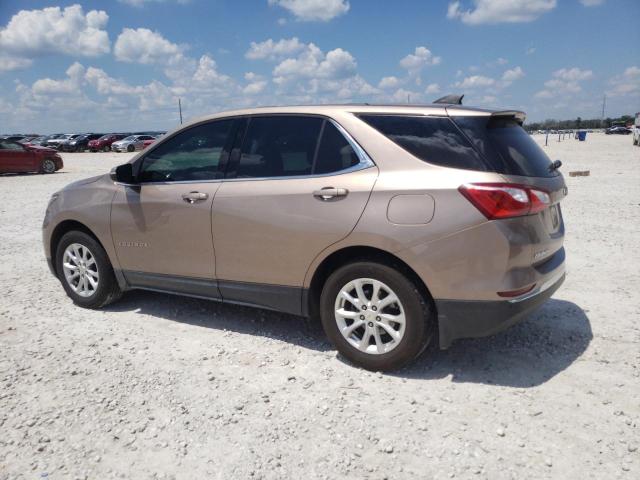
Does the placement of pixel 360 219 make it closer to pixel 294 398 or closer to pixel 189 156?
pixel 294 398

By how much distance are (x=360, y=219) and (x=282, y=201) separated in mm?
645

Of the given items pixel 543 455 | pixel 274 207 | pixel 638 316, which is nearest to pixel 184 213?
pixel 274 207

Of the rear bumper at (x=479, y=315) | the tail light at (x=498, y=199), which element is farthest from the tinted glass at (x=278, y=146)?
the rear bumper at (x=479, y=315)

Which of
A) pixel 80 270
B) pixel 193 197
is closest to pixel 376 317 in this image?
pixel 193 197

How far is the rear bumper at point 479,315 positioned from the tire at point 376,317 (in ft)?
0.42

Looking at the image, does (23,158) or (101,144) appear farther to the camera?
(101,144)

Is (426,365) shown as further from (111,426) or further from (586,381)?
(111,426)

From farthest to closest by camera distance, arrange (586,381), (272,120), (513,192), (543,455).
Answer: (272,120), (586,381), (513,192), (543,455)

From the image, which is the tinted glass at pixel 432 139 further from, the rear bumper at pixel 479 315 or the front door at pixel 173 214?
the front door at pixel 173 214

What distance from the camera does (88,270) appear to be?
16.0ft

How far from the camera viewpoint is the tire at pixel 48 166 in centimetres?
2177

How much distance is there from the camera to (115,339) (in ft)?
13.8

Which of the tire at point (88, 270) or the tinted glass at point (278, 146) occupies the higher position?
the tinted glass at point (278, 146)

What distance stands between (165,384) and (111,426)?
0.53 metres
